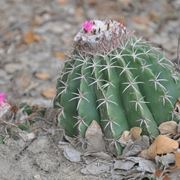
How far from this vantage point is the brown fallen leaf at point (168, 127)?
2.78m

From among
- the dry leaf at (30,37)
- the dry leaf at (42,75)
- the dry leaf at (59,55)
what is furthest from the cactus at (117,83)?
the dry leaf at (30,37)

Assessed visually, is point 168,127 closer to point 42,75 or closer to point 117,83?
point 117,83

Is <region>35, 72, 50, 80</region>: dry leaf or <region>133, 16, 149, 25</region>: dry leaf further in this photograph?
<region>133, 16, 149, 25</region>: dry leaf

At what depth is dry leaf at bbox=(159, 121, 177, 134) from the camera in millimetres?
2781

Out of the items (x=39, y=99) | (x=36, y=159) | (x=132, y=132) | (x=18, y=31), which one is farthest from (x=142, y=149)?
(x=18, y=31)

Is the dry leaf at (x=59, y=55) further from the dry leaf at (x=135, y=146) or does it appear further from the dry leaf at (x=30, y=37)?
the dry leaf at (x=135, y=146)

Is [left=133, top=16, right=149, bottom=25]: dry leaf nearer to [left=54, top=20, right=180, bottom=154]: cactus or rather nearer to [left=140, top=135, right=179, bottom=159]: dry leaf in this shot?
[left=54, top=20, right=180, bottom=154]: cactus

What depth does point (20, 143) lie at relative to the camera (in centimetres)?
300

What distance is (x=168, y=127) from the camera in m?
2.79

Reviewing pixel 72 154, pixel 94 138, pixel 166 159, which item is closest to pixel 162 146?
pixel 166 159

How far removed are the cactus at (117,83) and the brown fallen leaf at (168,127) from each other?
0.03 meters

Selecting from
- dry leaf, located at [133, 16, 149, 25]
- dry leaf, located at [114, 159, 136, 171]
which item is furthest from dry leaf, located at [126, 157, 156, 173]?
dry leaf, located at [133, 16, 149, 25]

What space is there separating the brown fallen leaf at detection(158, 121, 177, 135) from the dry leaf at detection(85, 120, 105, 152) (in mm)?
278

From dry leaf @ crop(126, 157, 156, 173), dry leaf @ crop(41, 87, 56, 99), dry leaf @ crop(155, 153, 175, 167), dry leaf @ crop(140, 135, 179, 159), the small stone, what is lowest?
dry leaf @ crop(41, 87, 56, 99)
